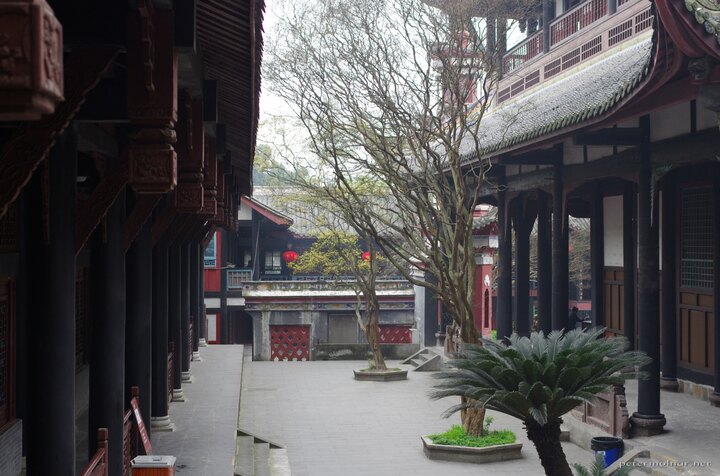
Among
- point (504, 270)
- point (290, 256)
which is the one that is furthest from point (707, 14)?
point (290, 256)

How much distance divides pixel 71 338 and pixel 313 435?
1133 cm

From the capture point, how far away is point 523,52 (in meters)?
24.6

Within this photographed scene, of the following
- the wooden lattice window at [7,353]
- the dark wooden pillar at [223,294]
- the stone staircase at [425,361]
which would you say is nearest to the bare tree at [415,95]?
the wooden lattice window at [7,353]

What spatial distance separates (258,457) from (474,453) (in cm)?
315

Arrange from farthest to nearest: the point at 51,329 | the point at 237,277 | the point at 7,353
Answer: the point at 237,277 < the point at 7,353 < the point at 51,329

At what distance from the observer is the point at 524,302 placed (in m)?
22.5

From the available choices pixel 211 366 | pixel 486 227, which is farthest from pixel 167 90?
pixel 486 227

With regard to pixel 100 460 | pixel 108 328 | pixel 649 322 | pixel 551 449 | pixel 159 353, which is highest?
pixel 108 328

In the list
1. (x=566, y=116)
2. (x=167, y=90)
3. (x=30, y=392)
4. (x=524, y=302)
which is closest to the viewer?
(x=167, y=90)

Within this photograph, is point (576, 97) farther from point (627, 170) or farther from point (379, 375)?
point (379, 375)

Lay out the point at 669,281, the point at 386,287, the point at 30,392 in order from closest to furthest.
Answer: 1. the point at 30,392
2. the point at 669,281
3. the point at 386,287

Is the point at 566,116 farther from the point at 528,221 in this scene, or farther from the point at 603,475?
the point at 528,221

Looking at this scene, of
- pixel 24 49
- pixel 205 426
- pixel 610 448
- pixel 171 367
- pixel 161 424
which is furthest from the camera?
pixel 171 367

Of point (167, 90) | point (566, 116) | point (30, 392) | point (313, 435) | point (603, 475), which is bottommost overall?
point (313, 435)
